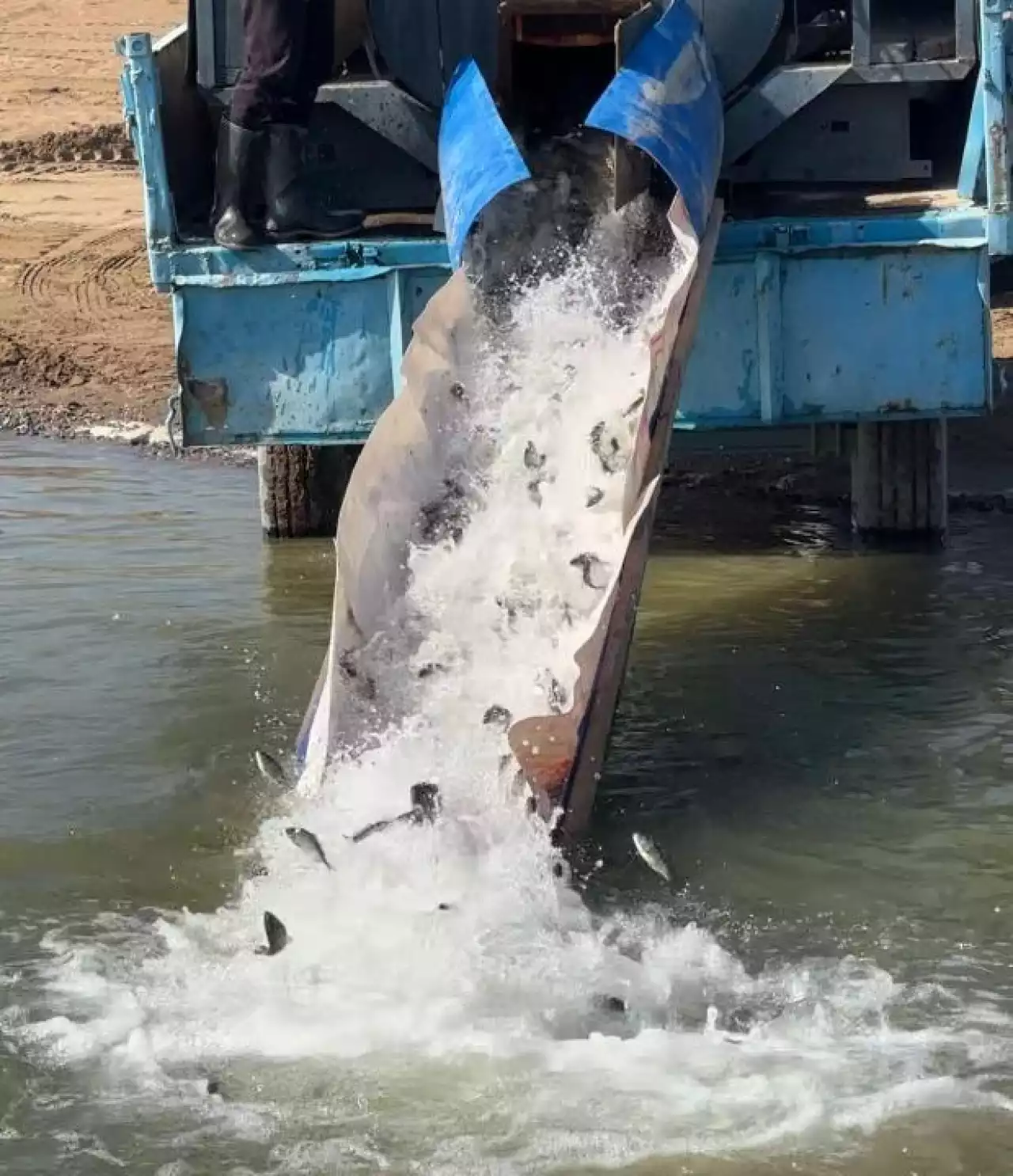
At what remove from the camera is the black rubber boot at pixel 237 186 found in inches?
258

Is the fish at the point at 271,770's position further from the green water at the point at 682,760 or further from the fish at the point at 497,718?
the fish at the point at 497,718

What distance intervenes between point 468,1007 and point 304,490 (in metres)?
4.09

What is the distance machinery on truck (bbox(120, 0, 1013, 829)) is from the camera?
6.20 metres

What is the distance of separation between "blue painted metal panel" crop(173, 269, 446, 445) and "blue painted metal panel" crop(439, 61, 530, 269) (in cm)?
47

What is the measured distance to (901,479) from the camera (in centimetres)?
745

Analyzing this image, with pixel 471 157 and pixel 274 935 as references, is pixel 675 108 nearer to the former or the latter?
pixel 471 157

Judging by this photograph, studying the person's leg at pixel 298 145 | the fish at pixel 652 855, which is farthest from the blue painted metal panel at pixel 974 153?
the fish at pixel 652 855

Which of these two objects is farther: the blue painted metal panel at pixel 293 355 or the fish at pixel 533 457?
the blue painted metal panel at pixel 293 355

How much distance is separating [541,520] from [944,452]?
2.38 metres

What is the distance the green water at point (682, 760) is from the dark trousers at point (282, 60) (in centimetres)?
177

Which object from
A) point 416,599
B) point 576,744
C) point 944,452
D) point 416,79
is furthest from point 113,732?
point 944,452

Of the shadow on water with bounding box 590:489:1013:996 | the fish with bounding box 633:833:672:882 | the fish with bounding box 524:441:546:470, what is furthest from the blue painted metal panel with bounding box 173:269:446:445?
the fish with bounding box 633:833:672:882

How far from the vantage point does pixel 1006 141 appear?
6.27 m

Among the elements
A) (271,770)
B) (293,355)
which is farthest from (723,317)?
(271,770)
